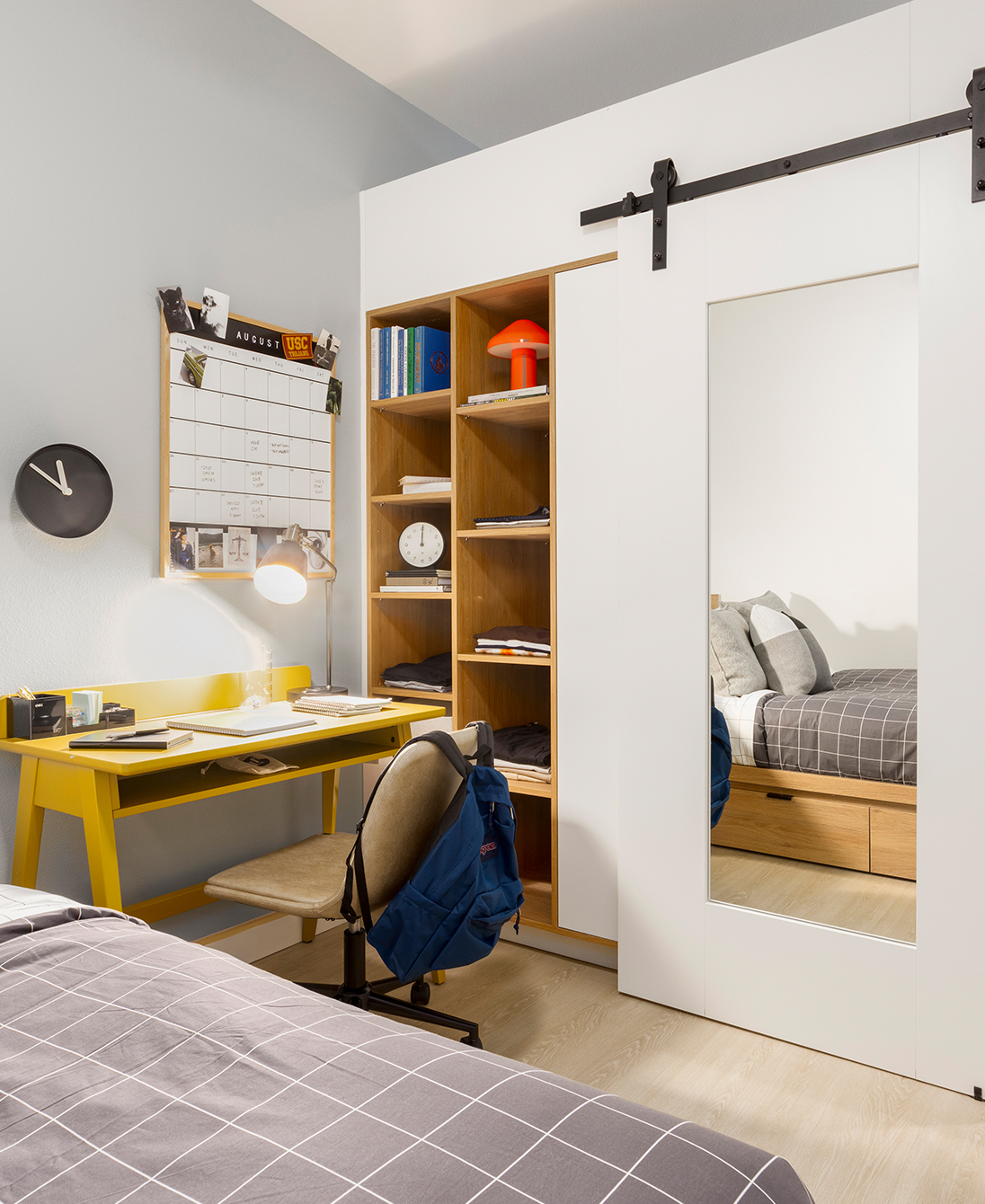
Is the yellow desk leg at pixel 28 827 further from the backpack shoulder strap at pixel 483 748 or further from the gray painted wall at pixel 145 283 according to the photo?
the backpack shoulder strap at pixel 483 748

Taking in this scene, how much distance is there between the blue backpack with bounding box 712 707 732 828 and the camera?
233 cm

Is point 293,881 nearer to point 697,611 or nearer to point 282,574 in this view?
point 282,574

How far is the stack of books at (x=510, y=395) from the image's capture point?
107 inches

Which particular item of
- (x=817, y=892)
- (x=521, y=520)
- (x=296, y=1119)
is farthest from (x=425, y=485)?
(x=296, y=1119)

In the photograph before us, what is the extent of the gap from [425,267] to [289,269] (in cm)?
45

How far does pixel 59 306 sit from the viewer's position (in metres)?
2.21

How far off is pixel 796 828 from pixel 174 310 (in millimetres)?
2184

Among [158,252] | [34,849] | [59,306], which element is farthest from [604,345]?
[34,849]

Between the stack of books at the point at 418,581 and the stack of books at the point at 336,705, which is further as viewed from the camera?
the stack of books at the point at 418,581

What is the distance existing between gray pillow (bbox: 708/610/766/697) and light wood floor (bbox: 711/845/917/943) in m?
0.43

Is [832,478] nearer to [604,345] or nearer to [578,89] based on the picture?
[604,345]

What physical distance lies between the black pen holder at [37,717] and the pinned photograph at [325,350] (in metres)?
1.38

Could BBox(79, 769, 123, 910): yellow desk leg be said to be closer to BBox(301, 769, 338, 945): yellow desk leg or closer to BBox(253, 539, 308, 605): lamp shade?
BBox(253, 539, 308, 605): lamp shade

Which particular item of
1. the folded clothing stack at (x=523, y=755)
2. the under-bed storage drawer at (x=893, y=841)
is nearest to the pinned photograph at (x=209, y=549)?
the folded clothing stack at (x=523, y=755)
